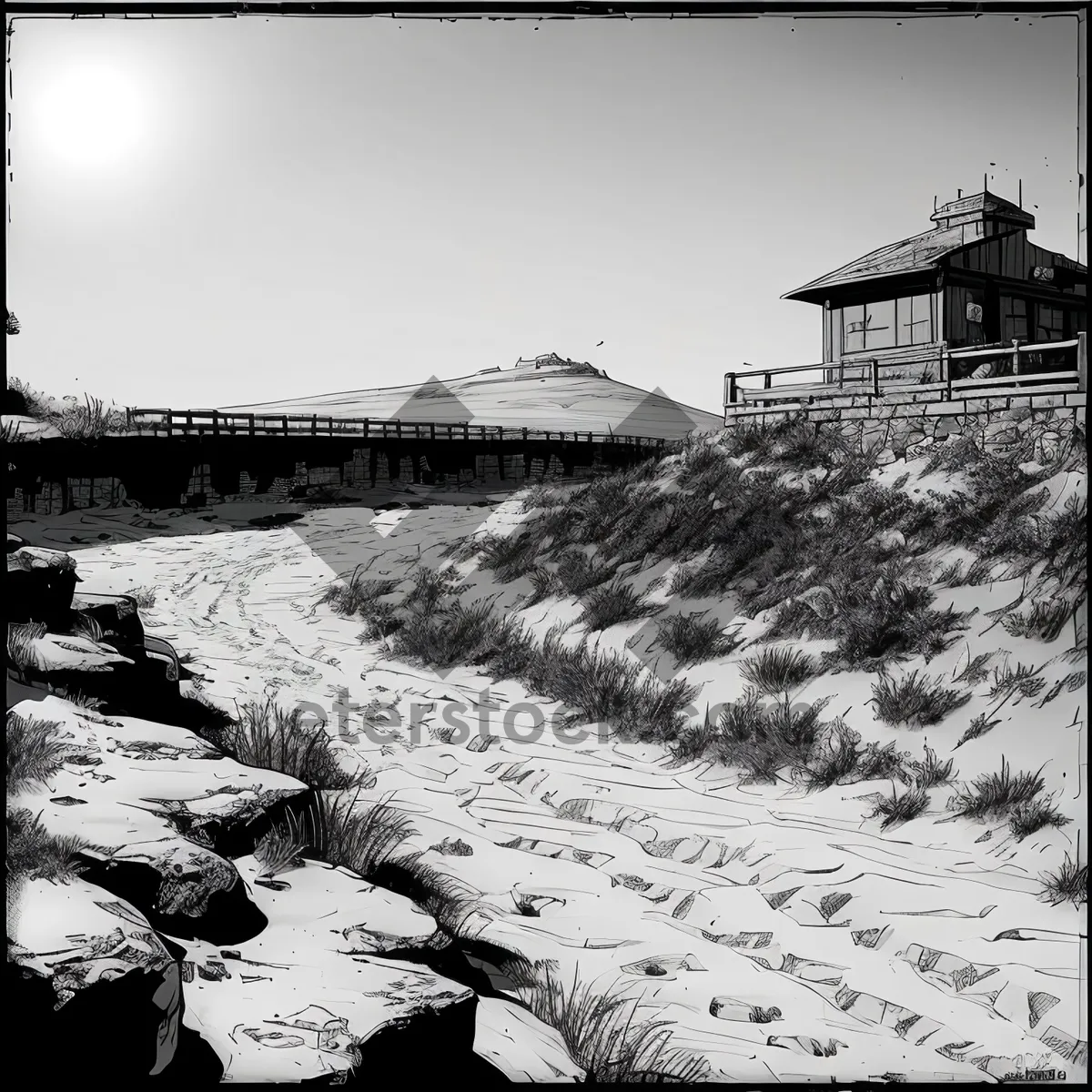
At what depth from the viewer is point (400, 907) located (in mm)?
3254

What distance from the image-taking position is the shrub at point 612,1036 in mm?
2873

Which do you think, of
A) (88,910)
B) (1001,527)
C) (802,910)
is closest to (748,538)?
(1001,527)

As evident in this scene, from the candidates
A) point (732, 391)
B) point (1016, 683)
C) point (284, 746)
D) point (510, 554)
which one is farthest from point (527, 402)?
point (732, 391)

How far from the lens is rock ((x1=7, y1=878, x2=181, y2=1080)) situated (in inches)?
98.0

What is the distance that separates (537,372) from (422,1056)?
3.65 m

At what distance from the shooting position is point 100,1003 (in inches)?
98.3

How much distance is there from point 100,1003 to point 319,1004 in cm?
66

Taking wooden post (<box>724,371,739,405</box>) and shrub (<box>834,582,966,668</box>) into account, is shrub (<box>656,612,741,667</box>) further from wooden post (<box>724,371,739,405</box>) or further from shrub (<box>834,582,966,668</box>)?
wooden post (<box>724,371,739,405</box>)

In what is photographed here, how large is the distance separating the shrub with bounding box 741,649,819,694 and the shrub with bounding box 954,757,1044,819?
1.86 meters

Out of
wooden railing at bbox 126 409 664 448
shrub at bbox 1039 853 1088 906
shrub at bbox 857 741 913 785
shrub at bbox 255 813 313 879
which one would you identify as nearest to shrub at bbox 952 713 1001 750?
shrub at bbox 857 741 913 785

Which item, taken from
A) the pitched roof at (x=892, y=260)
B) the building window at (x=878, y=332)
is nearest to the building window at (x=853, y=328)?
the building window at (x=878, y=332)

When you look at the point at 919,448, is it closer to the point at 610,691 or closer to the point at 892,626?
the point at 892,626

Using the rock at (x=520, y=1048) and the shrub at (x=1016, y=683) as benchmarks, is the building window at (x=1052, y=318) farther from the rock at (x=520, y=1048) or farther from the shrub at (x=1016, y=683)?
the rock at (x=520, y=1048)

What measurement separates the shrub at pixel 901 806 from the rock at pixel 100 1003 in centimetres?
409
